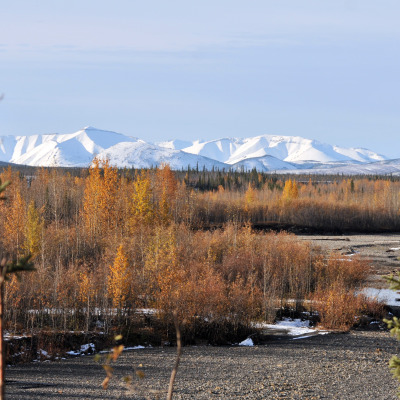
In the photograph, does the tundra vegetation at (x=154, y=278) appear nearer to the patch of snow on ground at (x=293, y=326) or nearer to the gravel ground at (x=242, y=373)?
the patch of snow on ground at (x=293, y=326)

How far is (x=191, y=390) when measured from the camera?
20.0 metres

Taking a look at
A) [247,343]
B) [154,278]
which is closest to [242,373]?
[247,343]

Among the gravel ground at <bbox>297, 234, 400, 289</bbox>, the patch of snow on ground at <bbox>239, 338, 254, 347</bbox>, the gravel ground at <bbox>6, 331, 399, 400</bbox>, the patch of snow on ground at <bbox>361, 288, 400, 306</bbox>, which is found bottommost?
the patch of snow on ground at <bbox>239, 338, 254, 347</bbox>

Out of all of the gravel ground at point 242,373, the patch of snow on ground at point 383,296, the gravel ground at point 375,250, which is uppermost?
the gravel ground at point 375,250

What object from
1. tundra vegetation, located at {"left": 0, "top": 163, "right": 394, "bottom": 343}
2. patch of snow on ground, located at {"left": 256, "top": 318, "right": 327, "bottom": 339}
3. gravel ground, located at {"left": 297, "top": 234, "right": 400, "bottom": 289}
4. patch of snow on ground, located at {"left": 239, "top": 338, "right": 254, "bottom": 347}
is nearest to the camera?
patch of snow on ground, located at {"left": 239, "top": 338, "right": 254, "bottom": 347}

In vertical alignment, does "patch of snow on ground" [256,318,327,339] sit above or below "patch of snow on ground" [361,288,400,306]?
below

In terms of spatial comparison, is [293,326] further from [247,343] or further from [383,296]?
[383,296]

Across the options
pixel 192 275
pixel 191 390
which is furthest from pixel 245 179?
pixel 191 390

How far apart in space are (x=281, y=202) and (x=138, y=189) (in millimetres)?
38025

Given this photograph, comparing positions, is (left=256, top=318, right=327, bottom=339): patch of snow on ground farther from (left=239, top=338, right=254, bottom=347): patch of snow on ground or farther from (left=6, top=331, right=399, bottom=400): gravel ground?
(left=239, top=338, right=254, bottom=347): patch of snow on ground

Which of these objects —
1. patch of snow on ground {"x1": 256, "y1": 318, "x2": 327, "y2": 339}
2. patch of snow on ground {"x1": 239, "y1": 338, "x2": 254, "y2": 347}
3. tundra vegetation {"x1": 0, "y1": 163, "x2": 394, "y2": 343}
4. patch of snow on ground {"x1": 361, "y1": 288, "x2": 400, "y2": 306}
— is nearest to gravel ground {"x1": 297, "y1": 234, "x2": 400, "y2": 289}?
patch of snow on ground {"x1": 361, "y1": 288, "x2": 400, "y2": 306}

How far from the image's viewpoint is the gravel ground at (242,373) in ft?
64.3

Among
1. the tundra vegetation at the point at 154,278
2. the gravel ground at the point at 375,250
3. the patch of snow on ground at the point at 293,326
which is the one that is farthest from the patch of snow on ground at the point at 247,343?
the gravel ground at the point at 375,250

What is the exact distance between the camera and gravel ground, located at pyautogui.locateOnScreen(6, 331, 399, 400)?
1959 cm
